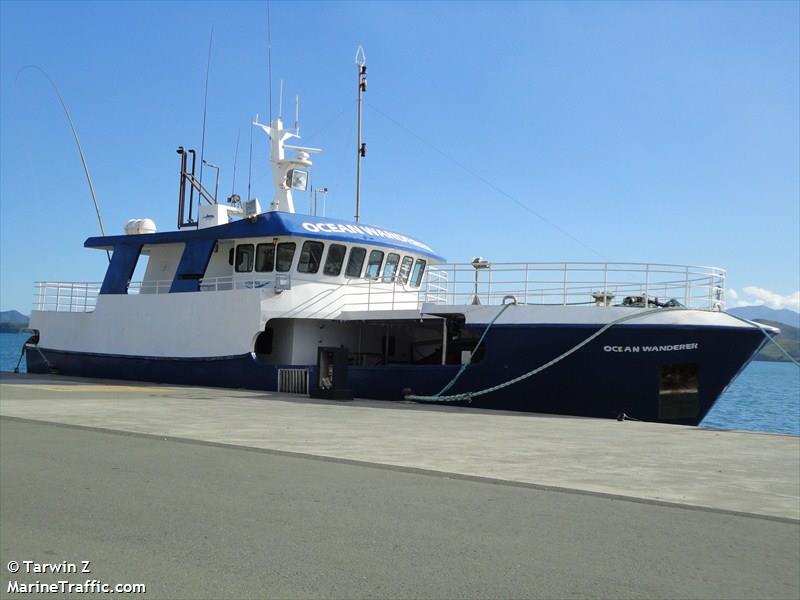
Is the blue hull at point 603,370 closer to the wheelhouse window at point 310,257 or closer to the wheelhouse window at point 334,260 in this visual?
the wheelhouse window at point 334,260

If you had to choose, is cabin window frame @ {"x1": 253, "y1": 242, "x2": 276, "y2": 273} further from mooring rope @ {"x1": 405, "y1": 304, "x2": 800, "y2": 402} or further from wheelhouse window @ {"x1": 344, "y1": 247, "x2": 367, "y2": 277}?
mooring rope @ {"x1": 405, "y1": 304, "x2": 800, "y2": 402}

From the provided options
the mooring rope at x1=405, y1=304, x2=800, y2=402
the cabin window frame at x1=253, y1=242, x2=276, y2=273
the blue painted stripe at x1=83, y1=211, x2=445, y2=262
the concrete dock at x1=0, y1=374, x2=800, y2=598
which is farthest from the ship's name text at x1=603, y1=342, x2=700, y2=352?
the cabin window frame at x1=253, y1=242, x2=276, y2=273

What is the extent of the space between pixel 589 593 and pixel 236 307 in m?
15.4

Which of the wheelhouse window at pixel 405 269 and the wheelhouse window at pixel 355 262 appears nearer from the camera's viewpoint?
the wheelhouse window at pixel 355 262

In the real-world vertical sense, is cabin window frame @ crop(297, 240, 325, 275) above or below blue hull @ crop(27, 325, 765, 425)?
above

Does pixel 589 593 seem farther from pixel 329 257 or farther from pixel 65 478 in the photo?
pixel 329 257

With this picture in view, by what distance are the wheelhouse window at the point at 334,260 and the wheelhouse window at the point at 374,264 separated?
0.73 meters

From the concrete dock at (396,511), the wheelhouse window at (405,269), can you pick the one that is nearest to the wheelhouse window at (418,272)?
the wheelhouse window at (405,269)

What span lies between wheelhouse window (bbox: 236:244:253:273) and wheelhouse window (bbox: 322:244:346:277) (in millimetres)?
1939

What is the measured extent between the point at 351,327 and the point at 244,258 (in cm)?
309

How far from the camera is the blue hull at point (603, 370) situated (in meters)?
13.6

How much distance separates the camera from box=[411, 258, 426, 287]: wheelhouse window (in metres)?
20.5

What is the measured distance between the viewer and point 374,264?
19.3 metres

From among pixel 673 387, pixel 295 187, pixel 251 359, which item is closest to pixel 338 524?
pixel 673 387
